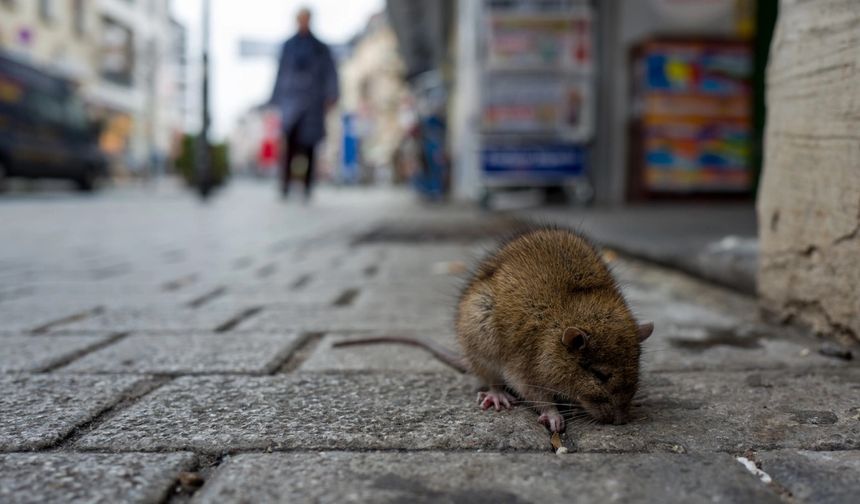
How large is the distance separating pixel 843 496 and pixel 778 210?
1.58 meters

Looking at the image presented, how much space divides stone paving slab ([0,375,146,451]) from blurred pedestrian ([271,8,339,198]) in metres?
11.1

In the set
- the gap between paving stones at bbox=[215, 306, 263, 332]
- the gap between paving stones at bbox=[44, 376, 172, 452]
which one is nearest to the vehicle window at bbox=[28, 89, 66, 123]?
the gap between paving stones at bbox=[215, 306, 263, 332]

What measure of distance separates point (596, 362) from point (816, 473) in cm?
53

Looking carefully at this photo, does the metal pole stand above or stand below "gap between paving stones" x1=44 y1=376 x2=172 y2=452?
above

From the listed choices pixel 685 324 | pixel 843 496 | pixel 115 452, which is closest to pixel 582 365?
pixel 843 496

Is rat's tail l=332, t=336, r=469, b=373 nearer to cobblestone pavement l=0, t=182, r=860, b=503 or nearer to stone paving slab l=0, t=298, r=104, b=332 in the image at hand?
cobblestone pavement l=0, t=182, r=860, b=503

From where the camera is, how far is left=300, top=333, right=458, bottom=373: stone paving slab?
2180mm

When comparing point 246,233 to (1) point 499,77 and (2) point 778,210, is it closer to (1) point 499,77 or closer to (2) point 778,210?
(1) point 499,77

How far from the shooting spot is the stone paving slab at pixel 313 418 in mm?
1515

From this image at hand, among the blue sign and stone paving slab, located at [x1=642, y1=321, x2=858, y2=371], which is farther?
the blue sign

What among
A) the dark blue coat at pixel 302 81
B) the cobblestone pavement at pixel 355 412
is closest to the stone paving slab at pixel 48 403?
the cobblestone pavement at pixel 355 412

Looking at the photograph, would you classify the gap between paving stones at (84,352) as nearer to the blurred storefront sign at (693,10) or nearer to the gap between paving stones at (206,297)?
the gap between paving stones at (206,297)

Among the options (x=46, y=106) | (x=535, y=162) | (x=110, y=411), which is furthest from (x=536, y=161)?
→ (x=46, y=106)

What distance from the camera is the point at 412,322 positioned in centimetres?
292
